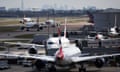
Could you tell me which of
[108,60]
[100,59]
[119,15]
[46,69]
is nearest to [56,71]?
[46,69]

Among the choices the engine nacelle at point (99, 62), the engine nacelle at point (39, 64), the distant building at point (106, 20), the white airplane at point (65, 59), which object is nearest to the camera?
the white airplane at point (65, 59)

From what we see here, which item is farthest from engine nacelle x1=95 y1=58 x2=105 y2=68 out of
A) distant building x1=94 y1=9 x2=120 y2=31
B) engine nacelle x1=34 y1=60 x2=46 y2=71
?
distant building x1=94 y1=9 x2=120 y2=31

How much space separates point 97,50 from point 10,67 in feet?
58.2

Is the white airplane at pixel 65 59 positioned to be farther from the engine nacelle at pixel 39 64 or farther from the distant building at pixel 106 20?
the distant building at pixel 106 20

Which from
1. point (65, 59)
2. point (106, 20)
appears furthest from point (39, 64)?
point (106, 20)

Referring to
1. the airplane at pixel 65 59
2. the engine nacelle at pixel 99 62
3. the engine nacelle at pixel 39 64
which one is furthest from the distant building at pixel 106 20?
the engine nacelle at pixel 39 64

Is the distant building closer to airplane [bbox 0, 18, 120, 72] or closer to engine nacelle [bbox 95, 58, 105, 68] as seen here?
engine nacelle [bbox 95, 58, 105, 68]

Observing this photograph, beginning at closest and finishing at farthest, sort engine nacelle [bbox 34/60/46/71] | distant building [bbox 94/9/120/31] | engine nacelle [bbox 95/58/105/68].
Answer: engine nacelle [bbox 95/58/105/68], engine nacelle [bbox 34/60/46/71], distant building [bbox 94/9/120/31]

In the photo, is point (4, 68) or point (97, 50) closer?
point (4, 68)

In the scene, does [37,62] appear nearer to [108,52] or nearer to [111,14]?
[108,52]

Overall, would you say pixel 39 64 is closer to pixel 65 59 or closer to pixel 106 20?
pixel 65 59

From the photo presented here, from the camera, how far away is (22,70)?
64.1 metres

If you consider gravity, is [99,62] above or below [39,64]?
above

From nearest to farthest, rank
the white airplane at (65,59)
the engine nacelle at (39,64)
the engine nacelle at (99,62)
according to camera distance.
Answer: the white airplane at (65,59) → the engine nacelle at (99,62) → the engine nacelle at (39,64)
